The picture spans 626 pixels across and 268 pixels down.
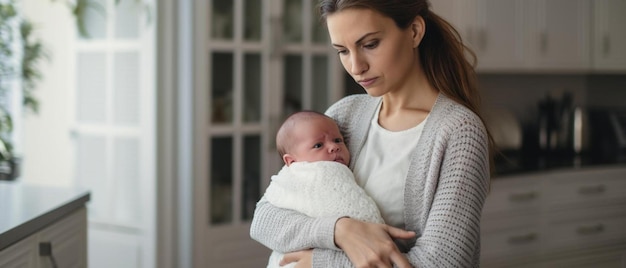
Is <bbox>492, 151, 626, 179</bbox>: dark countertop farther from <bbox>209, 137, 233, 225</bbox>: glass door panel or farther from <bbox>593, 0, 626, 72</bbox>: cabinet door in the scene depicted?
<bbox>209, 137, 233, 225</bbox>: glass door panel

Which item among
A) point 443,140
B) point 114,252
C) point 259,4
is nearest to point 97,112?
point 114,252

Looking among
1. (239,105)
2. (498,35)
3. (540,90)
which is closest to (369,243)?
(239,105)

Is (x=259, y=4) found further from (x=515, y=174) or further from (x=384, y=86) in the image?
(x=384, y=86)

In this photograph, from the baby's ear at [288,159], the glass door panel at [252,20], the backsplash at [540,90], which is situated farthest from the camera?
the backsplash at [540,90]

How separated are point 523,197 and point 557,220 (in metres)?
0.31

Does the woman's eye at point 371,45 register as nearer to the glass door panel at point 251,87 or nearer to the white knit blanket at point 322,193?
the white knit blanket at point 322,193

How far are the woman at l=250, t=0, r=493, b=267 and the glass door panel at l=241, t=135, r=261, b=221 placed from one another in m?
1.83

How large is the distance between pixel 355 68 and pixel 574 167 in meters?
3.08

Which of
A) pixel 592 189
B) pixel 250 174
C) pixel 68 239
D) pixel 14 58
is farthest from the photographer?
pixel 592 189

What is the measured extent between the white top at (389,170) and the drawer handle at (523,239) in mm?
2589

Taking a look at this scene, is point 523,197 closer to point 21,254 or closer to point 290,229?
point 290,229

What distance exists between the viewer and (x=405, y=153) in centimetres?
159

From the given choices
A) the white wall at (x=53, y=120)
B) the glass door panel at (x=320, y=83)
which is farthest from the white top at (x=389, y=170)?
the white wall at (x=53, y=120)

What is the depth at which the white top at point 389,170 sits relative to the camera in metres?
1.59
